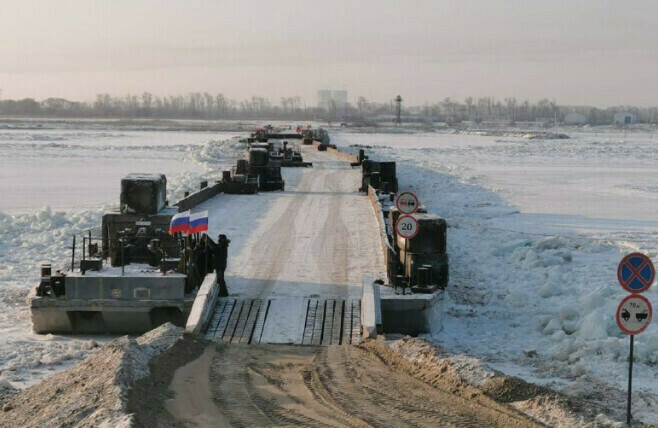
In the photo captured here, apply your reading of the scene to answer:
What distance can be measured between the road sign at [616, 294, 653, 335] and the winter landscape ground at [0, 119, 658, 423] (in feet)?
4.44

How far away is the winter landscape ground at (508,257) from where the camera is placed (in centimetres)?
1552

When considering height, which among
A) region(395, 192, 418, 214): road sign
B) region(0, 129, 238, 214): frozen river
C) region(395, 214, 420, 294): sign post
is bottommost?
region(0, 129, 238, 214): frozen river

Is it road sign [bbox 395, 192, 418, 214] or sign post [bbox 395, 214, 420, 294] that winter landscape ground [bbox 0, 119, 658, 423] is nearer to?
sign post [bbox 395, 214, 420, 294]

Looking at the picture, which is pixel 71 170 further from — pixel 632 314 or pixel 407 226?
pixel 632 314

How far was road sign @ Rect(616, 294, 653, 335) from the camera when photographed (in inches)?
468

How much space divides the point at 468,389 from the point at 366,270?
8956mm

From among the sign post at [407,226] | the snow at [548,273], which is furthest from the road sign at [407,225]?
the snow at [548,273]

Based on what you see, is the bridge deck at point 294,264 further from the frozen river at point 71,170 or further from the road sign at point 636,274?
the frozen river at point 71,170

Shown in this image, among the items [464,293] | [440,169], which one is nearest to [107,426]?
[464,293]

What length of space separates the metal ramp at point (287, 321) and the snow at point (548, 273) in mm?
1893

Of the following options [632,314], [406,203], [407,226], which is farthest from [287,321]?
[632,314]

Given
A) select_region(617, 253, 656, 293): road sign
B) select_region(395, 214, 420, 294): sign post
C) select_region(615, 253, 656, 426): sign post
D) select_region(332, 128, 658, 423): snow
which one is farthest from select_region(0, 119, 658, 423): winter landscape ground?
select_region(395, 214, 420, 294): sign post

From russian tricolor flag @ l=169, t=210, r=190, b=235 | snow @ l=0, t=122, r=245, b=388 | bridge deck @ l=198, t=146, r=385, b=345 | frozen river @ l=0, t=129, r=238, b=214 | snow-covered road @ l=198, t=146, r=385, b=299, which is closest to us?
snow @ l=0, t=122, r=245, b=388

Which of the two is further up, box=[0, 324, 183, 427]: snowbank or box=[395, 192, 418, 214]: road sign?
box=[395, 192, 418, 214]: road sign
